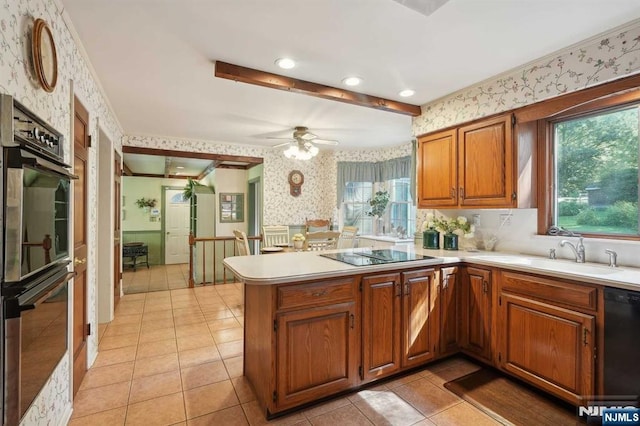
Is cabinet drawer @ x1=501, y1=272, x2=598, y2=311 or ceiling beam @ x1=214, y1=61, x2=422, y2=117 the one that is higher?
ceiling beam @ x1=214, y1=61, x2=422, y2=117

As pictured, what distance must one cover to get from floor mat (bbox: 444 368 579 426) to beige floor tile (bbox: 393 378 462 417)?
95mm

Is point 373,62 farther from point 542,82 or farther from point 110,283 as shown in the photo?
point 110,283

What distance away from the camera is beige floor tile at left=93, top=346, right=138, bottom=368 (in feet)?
8.52

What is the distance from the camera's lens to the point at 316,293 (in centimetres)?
192

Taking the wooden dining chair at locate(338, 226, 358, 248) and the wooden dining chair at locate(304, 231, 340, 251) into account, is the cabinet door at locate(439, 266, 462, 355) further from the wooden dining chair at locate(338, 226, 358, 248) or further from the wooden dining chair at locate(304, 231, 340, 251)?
the wooden dining chair at locate(338, 226, 358, 248)

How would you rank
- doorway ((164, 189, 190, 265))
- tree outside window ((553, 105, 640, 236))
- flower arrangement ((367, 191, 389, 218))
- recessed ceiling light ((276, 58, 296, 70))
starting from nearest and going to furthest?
tree outside window ((553, 105, 640, 236)) → recessed ceiling light ((276, 58, 296, 70)) → flower arrangement ((367, 191, 389, 218)) → doorway ((164, 189, 190, 265))

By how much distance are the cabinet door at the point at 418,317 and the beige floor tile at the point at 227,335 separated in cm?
170

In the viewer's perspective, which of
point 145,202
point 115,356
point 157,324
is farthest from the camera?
point 145,202

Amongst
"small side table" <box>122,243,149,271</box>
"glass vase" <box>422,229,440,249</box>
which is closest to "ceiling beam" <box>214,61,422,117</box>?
"glass vase" <box>422,229,440,249</box>

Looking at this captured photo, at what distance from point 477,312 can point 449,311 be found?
0.21 metres

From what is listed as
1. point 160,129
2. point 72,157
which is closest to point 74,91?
point 72,157

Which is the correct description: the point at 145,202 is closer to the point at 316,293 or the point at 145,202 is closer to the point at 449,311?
the point at 316,293

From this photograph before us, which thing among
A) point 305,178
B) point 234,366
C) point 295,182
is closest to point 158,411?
point 234,366

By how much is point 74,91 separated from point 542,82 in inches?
134
